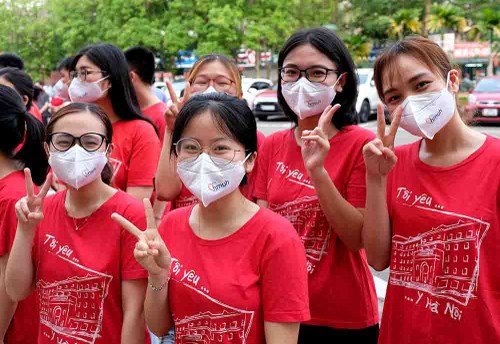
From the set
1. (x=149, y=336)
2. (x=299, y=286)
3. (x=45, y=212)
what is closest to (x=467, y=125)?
(x=299, y=286)

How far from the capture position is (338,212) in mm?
2379

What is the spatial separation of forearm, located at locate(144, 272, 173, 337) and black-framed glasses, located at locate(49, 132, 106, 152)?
2.36ft

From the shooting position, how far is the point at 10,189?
108 inches

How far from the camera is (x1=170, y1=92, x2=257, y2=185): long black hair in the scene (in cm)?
219

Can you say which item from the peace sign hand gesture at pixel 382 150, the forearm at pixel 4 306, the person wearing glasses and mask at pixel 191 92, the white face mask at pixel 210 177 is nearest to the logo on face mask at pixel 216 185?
the white face mask at pixel 210 177

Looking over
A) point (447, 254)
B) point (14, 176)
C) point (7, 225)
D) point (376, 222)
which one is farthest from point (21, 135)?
point (447, 254)

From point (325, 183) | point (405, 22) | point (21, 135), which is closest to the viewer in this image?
point (325, 183)

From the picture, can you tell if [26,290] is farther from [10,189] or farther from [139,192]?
[139,192]

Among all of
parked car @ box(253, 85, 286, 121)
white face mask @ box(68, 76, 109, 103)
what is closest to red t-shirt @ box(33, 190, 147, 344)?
white face mask @ box(68, 76, 109, 103)

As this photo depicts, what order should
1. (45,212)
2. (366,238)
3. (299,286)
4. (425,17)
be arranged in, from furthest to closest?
(425,17)
(45,212)
(366,238)
(299,286)

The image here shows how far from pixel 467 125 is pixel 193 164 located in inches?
42.0

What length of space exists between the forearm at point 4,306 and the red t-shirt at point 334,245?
1.15 meters

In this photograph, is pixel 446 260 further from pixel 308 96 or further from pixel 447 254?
pixel 308 96

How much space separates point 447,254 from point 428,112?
50 centimetres
